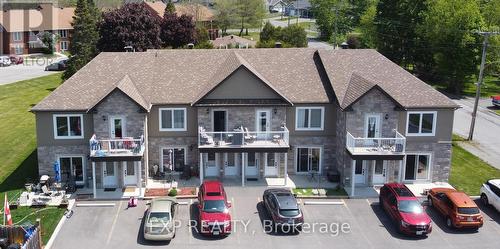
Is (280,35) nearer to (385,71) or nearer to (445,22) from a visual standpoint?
(445,22)

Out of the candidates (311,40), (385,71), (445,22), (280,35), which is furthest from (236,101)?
(311,40)

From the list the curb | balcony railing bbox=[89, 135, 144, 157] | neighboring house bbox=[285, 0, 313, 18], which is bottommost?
the curb

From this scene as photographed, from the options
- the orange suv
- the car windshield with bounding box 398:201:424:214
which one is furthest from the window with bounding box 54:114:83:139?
the orange suv

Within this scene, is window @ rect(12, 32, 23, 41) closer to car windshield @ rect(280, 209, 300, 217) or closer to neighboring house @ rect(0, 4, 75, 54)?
neighboring house @ rect(0, 4, 75, 54)

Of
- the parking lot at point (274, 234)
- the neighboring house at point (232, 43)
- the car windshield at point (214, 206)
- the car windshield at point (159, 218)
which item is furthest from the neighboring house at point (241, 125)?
the neighboring house at point (232, 43)

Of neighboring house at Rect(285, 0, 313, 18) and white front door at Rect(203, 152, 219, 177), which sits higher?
neighboring house at Rect(285, 0, 313, 18)

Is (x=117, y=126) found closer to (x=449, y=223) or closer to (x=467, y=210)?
(x=449, y=223)
